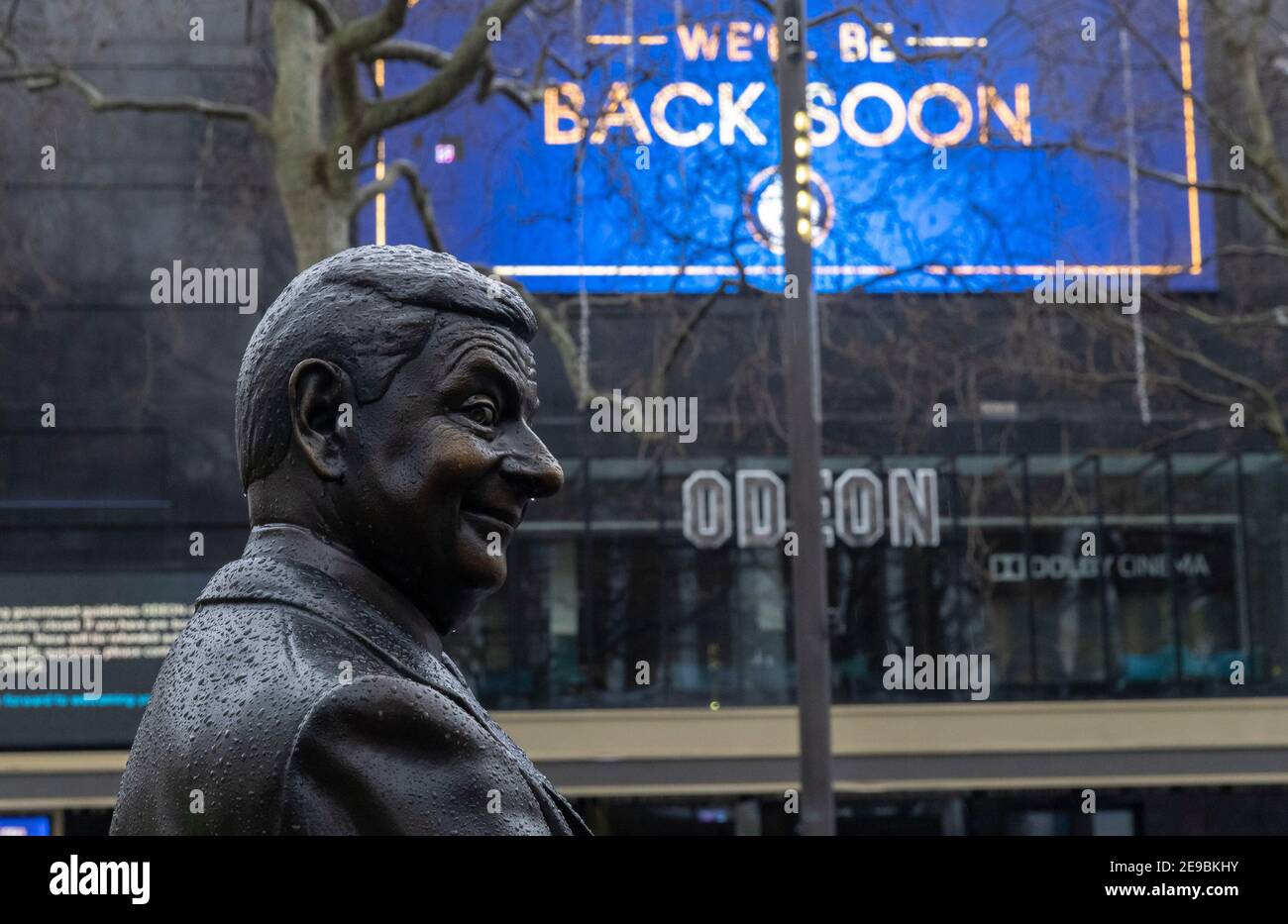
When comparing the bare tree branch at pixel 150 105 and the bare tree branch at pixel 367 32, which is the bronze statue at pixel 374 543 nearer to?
the bare tree branch at pixel 367 32

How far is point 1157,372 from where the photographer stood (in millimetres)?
16234

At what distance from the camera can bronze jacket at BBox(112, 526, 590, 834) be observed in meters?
1.84

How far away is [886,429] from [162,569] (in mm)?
7495

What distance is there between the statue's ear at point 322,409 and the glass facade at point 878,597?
14.4m

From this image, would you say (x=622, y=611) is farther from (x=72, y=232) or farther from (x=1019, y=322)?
(x=72, y=232)

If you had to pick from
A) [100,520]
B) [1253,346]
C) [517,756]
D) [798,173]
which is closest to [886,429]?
[1253,346]

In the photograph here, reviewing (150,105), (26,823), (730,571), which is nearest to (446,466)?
(150,105)
